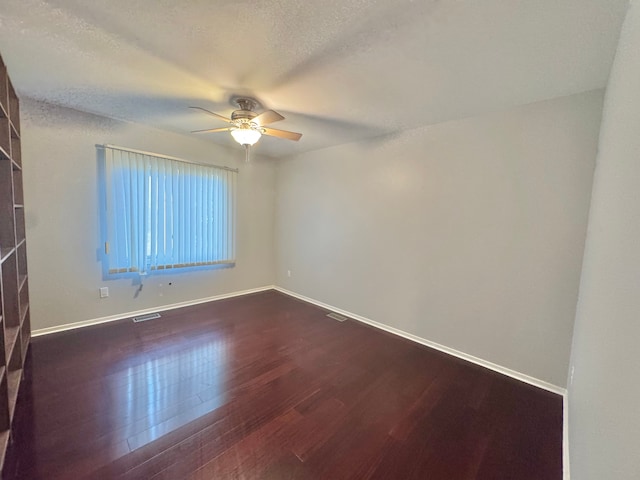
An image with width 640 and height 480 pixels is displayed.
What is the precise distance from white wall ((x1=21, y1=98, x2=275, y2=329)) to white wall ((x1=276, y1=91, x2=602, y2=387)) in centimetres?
243

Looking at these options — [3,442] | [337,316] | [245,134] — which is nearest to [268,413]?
[3,442]

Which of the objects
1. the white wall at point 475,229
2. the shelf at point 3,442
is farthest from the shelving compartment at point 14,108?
the white wall at point 475,229

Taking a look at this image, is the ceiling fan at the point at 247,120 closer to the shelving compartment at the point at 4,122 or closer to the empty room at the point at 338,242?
the empty room at the point at 338,242

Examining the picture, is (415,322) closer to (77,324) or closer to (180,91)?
(180,91)

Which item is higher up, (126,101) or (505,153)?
(126,101)

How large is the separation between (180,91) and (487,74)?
7.92 ft

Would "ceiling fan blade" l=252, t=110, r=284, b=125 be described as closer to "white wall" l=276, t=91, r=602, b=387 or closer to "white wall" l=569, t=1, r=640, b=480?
"white wall" l=276, t=91, r=602, b=387

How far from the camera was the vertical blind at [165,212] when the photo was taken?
3.07m

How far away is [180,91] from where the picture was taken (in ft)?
7.30

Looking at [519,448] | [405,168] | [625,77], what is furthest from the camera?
[405,168]

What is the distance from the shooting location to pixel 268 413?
1.76 metres

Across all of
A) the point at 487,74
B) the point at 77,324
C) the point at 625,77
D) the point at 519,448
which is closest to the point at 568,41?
the point at 487,74

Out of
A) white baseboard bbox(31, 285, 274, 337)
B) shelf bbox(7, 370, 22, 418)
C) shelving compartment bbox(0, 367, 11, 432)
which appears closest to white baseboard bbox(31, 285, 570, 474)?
white baseboard bbox(31, 285, 274, 337)

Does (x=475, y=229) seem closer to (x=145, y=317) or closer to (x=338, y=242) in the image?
(x=338, y=242)
